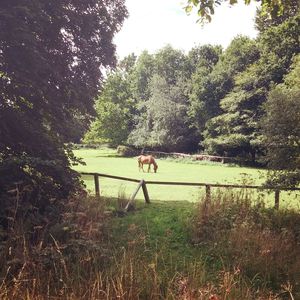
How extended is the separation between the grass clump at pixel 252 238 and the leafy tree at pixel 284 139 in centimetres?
131

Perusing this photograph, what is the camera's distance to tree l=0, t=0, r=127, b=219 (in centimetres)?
985

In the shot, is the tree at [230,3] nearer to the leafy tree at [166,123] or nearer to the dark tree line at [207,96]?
the dark tree line at [207,96]

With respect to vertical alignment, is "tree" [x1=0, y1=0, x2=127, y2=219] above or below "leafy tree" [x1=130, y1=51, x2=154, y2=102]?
below

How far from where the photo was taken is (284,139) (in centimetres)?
1218

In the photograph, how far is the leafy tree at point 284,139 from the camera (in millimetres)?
12016

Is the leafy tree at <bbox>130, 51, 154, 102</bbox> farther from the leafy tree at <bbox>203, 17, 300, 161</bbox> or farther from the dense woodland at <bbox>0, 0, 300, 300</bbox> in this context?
the dense woodland at <bbox>0, 0, 300, 300</bbox>

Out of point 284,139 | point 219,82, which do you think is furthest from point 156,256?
point 219,82

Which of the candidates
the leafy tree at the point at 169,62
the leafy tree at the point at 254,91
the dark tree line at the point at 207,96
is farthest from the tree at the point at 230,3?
the leafy tree at the point at 169,62

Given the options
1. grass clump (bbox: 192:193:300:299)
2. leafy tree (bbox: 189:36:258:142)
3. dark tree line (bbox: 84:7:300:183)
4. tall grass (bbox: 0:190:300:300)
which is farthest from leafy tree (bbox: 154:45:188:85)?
grass clump (bbox: 192:193:300:299)

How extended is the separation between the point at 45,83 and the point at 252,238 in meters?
7.36

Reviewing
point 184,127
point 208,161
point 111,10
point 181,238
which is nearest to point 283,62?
point 208,161

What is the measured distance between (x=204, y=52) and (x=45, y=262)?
63194mm

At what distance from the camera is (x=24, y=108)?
11.5m

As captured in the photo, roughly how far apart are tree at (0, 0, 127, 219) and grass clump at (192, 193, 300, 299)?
392 cm
